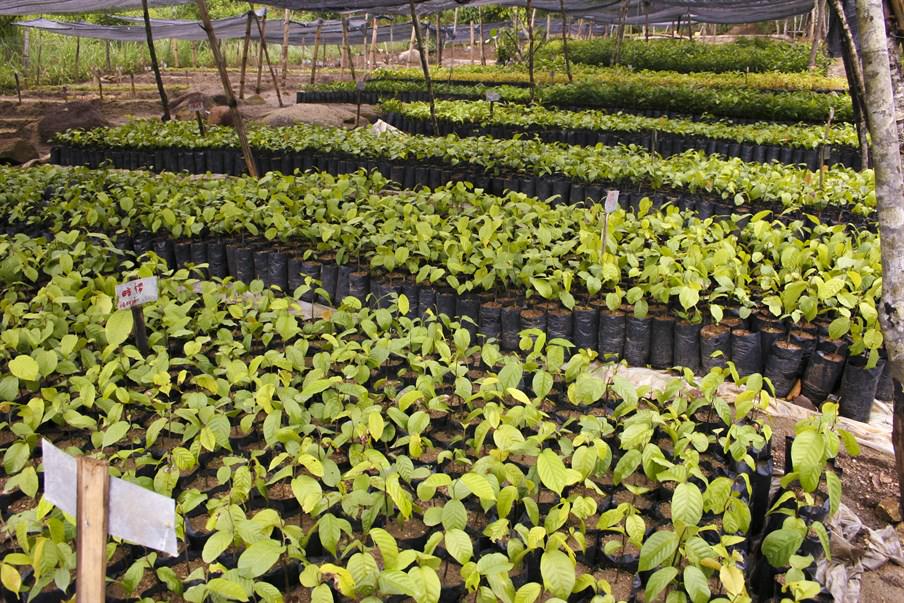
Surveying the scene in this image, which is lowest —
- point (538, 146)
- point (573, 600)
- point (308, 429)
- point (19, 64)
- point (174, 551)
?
point (573, 600)

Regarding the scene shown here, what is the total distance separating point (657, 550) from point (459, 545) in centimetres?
51

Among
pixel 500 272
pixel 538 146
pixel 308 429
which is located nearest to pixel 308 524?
pixel 308 429

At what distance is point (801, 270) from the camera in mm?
3656

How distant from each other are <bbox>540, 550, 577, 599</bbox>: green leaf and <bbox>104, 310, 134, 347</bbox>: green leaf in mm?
1784

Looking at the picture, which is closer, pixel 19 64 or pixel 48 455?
pixel 48 455

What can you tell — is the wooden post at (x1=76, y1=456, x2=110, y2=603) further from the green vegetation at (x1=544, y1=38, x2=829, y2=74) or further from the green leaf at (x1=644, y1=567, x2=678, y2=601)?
the green vegetation at (x1=544, y1=38, x2=829, y2=74)

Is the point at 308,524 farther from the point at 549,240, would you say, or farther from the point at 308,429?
the point at 549,240

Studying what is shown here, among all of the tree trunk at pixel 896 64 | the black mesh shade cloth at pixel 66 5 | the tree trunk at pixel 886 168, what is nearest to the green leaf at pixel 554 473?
the tree trunk at pixel 886 168

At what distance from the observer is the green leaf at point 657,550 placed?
1.74 m

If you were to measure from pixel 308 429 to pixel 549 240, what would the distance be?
6.88ft

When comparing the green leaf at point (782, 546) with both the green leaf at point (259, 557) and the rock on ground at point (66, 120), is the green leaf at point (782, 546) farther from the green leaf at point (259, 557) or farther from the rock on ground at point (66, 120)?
the rock on ground at point (66, 120)

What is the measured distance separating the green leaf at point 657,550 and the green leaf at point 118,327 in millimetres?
1955

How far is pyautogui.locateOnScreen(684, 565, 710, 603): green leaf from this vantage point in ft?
5.32

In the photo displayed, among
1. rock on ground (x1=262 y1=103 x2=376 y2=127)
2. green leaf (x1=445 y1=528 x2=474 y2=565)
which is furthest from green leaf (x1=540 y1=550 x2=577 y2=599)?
rock on ground (x1=262 y1=103 x2=376 y2=127)
